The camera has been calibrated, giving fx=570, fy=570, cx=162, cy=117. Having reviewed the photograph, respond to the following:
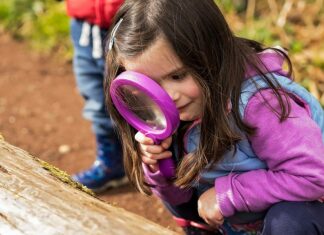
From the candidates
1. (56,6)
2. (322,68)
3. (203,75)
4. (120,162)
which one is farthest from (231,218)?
(56,6)

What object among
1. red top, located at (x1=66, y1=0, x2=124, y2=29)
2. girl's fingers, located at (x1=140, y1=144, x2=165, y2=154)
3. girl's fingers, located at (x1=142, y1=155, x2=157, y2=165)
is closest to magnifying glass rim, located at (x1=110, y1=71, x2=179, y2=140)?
girl's fingers, located at (x1=140, y1=144, x2=165, y2=154)

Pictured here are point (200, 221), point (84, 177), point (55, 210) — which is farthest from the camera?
point (84, 177)

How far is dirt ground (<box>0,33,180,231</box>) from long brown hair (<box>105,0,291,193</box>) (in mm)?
1171

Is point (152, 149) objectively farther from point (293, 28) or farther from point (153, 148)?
point (293, 28)

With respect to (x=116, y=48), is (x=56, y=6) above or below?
below

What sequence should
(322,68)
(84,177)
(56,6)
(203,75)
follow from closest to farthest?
1. (203,75)
2. (84,177)
3. (322,68)
4. (56,6)

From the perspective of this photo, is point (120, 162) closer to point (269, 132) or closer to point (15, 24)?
point (269, 132)

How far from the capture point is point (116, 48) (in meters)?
1.88

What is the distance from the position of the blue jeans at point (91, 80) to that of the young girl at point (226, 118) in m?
1.05

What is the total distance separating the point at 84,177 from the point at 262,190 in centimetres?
162

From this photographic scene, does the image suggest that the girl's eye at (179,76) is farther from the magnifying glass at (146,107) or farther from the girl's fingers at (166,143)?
the girl's fingers at (166,143)

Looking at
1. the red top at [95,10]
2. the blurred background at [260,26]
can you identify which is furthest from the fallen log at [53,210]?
the blurred background at [260,26]

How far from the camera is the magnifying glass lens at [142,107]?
6.19ft

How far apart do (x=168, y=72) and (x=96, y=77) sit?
1465mm
